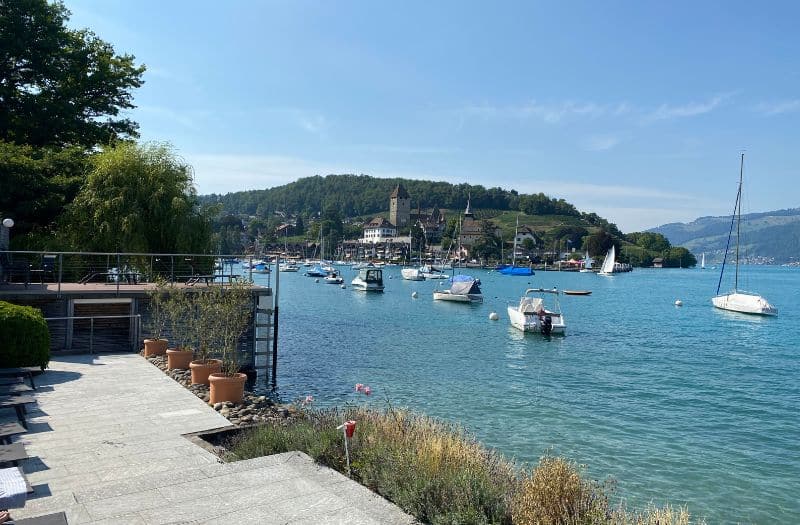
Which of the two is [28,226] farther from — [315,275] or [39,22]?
[315,275]

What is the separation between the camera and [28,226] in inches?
942

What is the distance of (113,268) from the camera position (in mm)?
23938

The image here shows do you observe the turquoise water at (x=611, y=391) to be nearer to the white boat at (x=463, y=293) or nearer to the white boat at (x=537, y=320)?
the white boat at (x=537, y=320)

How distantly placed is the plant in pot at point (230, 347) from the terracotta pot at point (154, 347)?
2441 millimetres

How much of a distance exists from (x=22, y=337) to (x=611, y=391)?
60.8 feet

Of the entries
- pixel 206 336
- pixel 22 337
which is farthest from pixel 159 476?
pixel 22 337

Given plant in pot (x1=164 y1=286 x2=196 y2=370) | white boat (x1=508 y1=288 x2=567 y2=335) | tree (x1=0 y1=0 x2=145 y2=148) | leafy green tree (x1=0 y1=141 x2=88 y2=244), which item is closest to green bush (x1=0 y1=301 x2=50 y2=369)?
plant in pot (x1=164 y1=286 x2=196 y2=370)

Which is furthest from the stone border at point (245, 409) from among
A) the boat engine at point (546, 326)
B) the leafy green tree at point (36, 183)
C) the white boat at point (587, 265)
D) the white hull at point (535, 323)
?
the white boat at point (587, 265)

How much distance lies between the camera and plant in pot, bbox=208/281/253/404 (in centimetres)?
1164

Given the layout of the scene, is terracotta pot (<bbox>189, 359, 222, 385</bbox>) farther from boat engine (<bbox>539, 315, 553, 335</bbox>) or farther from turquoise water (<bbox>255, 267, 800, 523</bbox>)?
boat engine (<bbox>539, 315, 553, 335</bbox>)

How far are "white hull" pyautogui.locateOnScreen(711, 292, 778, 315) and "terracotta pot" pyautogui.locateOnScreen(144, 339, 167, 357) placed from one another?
58.1 metres

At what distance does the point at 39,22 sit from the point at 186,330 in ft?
63.0

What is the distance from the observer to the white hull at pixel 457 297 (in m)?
62.1

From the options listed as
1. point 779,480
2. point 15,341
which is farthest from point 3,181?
point 779,480
